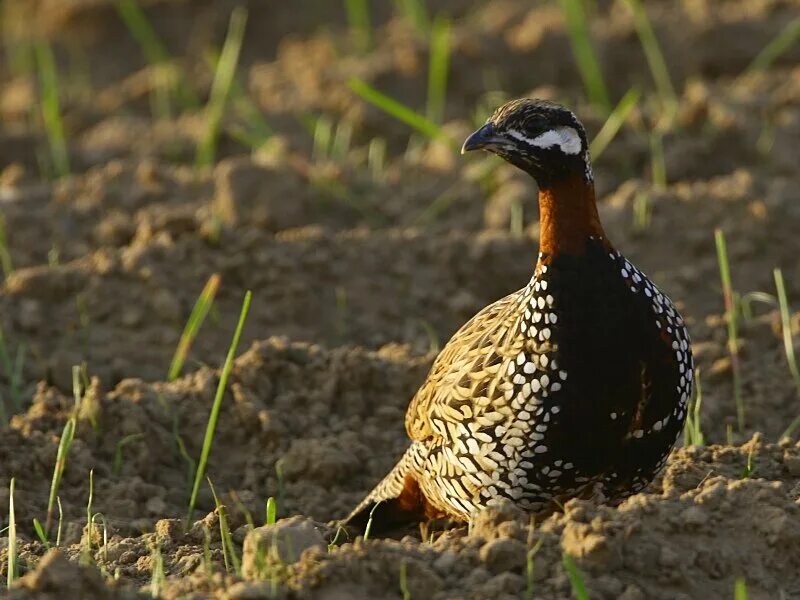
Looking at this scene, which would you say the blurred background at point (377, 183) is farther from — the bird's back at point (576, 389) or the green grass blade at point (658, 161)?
the bird's back at point (576, 389)

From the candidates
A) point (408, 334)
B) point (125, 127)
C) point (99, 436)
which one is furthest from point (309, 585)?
point (125, 127)

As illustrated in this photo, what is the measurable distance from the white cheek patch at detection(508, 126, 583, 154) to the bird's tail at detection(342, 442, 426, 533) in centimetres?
118

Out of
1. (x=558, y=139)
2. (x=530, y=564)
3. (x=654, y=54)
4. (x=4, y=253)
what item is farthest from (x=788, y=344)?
(x=4, y=253)

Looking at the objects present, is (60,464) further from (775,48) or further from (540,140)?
(775,48)

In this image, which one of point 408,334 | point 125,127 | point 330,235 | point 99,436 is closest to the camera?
point 99,436

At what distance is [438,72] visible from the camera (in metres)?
8.88

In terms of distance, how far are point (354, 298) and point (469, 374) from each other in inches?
97.8

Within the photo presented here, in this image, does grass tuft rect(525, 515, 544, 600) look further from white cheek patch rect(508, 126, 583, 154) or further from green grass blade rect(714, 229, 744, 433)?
green grass blade rect(714, 229, 744, 433)

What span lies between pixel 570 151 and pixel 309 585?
1.61 meters

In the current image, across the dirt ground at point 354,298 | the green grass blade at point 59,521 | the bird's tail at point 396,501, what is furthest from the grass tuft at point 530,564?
the green grass blade at point 59,521

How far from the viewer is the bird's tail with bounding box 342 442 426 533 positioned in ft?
18.4

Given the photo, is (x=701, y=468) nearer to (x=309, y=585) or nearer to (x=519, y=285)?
(x=309, y=585)

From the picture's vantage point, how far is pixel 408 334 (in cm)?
744

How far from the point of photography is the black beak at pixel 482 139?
5.00 metres
